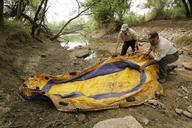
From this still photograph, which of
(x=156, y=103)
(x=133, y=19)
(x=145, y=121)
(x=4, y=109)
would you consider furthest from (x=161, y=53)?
(x=133, y=19)

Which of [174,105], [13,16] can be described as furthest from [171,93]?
[13,16]

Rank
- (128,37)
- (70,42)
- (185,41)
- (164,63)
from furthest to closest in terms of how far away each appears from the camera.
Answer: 1. (70,42)
2. (185,41)
3. (128,37)
4. (164,63)

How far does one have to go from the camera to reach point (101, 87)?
5.22m

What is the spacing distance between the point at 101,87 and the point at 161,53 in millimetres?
1572

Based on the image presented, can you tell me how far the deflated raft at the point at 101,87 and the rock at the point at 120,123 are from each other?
45cm

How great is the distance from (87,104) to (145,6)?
1724cm

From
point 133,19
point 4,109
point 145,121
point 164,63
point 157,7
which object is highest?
point 157,7

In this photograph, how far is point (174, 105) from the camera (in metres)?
5.09

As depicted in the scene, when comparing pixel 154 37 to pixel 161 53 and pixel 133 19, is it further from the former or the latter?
pixel 133 19

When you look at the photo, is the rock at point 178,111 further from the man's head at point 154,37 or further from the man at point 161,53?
the man's head at point 154,37

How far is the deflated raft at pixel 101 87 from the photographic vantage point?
15.5 ft

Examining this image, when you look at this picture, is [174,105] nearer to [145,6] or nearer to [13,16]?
[13,16]

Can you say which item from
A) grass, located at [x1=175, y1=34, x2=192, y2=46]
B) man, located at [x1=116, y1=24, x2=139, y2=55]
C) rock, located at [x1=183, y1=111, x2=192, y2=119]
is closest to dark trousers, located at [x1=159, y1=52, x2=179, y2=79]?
rock, located at [x1=183, y1=111, x2=192, y2=119]

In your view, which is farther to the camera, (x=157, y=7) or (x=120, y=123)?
(x=157, y=7)
